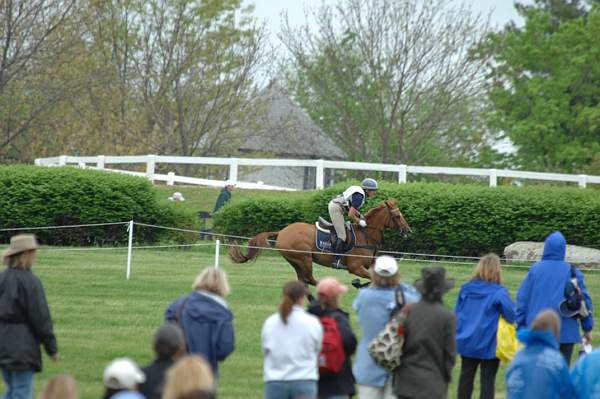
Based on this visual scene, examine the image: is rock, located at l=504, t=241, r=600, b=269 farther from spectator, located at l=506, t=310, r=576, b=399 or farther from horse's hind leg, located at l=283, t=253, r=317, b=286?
spectator, located at l=506, t=310, r=576, b=399

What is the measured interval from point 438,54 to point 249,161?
12897mm

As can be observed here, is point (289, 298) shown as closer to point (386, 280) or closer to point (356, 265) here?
point (386, 280)

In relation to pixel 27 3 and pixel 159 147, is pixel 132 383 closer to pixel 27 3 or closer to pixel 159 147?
pixel 27 3

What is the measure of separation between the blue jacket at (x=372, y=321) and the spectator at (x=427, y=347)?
0.25m

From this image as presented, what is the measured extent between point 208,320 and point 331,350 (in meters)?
1.01

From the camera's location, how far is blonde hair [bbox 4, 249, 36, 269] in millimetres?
10117

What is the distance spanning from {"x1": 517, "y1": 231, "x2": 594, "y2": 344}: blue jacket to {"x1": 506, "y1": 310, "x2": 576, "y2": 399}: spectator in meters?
3.30

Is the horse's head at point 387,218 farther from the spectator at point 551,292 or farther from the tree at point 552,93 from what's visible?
the tree at point 552,93

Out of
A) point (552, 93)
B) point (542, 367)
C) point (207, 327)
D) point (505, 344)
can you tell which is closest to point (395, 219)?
point (505, 344)

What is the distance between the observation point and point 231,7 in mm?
47000

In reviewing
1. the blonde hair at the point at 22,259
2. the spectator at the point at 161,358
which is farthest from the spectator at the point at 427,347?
the blonde hair at the point at 22,259

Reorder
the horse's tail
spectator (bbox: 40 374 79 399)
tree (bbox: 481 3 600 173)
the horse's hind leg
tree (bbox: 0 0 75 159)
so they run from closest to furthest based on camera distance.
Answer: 1. spectator (bbox: 40 374 79 399)
2. the horse's tail
3. the horse's hind leg
4. tree (bbox: 0 0 75 159)
5. tree (bbox: 481 3 600 173)

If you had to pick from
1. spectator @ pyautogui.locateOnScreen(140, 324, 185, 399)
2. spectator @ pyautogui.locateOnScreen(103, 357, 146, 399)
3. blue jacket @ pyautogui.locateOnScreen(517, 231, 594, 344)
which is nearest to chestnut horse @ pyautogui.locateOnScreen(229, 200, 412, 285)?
blue jacket @ pyautogui.locateOnScreen(517, 231, 594, 344)

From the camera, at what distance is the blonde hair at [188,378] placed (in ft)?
21.0
